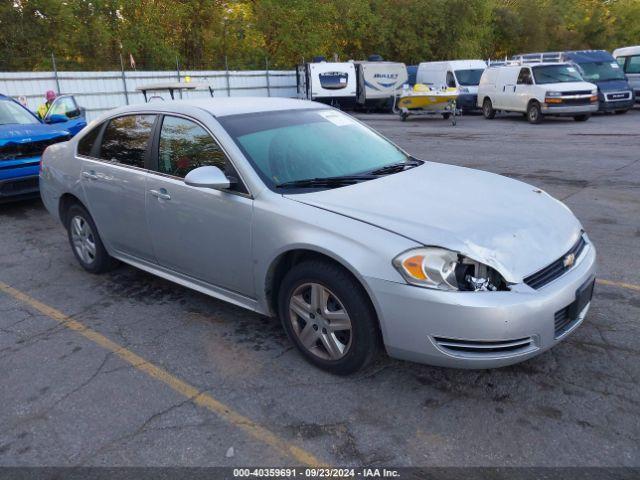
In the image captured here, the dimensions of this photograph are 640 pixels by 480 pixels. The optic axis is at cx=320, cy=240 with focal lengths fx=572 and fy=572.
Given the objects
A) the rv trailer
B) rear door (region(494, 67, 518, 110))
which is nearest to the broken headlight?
rear door (region(494, 67, 518, 110))

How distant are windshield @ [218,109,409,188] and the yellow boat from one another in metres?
15.5

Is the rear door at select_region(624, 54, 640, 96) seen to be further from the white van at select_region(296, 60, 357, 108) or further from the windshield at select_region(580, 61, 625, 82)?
the white van at select_region(296, 60, 357, 108)

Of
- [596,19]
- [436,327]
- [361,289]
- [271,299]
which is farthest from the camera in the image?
[596,19]

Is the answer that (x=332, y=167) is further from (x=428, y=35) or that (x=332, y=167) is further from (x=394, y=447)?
(x=428, y=35)

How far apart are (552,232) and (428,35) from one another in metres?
38.1

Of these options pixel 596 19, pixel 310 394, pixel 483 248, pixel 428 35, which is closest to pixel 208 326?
pixel 310 394

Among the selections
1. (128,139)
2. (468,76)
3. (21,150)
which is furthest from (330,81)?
(128,139)

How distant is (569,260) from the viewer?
3250 millimetres

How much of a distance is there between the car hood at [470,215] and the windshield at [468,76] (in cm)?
2101

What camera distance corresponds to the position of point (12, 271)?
5.55m

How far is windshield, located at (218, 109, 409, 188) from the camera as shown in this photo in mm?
3764

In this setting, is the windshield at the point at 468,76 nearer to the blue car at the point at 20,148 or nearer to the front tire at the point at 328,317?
the blue car at the point at 20,148

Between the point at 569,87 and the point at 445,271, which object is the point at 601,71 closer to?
the point at 569,87

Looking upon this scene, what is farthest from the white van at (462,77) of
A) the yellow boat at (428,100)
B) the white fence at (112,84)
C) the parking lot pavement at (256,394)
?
the parking lot pavement at (256,394)
